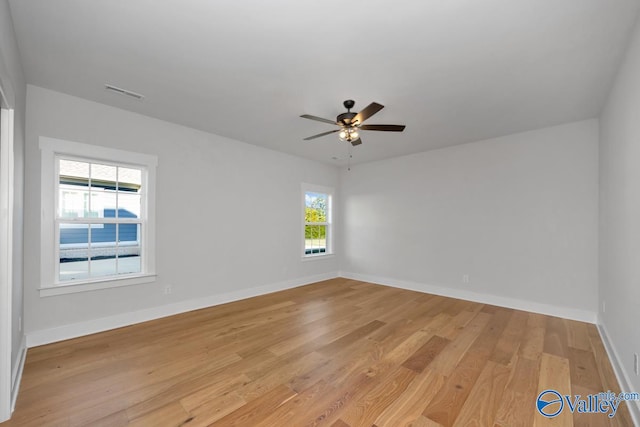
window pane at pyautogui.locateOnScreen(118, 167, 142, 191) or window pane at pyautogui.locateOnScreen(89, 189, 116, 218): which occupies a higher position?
window pane at pyautogui.locateOnScreen(118, 167, 142, 191)

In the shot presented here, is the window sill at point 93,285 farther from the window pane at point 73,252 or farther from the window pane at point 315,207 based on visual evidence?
the window pane at point 315,207

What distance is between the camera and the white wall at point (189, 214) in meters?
2.94

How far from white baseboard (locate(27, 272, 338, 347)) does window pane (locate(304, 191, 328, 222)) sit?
166 centimetres

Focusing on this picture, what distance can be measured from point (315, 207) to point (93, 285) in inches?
164

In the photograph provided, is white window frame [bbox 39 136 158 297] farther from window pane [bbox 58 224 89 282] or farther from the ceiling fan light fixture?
the ceiling fan light fixture

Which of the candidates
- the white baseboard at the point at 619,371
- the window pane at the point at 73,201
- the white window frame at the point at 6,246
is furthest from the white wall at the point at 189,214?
the white baseboard at the point at 619,371

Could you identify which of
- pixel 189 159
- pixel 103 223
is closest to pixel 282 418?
pixel 103 223

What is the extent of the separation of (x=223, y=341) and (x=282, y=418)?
144 centimetres

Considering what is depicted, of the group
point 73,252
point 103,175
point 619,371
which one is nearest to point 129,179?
point 103,175

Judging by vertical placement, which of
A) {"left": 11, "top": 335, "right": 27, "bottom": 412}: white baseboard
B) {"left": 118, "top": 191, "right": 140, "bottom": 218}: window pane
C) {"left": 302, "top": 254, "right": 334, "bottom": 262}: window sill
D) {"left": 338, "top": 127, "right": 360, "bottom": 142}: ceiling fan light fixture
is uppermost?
{"left": 338, "top": 127, "right": 360, "bottom": 142}: ceiling fan light fixture

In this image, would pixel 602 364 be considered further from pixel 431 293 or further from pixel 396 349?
pixel 431 293

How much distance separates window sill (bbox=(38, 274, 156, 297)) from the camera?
296 centimetres

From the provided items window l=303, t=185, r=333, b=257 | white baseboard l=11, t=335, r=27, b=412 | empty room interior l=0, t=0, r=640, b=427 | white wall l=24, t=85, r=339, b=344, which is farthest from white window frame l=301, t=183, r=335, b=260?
white baseboard l=11, t=335, r=27, b=412

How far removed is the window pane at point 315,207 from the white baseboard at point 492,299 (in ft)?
5.53
